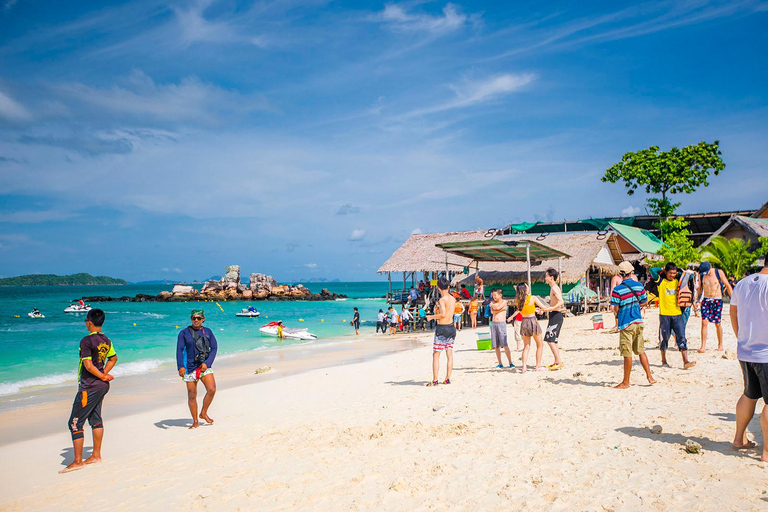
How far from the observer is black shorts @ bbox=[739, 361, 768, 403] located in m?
3.99

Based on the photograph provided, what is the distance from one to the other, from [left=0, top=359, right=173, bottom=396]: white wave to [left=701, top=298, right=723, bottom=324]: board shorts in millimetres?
13093

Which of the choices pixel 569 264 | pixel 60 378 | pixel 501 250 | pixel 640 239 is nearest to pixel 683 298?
pixel 501 250

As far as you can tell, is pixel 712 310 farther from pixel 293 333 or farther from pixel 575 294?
pixel 293 333

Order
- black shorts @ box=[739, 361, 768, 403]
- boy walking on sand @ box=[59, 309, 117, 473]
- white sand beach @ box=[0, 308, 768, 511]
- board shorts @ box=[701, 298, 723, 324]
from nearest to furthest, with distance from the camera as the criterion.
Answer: white sand beach @ box=[0, 308, 768, 511] < black shorts @ box=[739, 361, 768, 403] < boy walking on sand @ box=[59, 309, 117, 473] < board shorts @ box=[701, 298, 723, 324]

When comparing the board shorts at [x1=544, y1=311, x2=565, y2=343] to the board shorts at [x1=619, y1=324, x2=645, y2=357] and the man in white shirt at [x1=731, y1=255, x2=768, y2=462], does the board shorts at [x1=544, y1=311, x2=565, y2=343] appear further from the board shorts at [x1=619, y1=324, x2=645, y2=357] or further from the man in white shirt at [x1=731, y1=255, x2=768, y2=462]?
the man in white shirt at [x1=731, y1=255, x2=768, y2=462]

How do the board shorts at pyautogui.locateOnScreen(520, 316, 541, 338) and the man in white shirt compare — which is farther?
the board shorts at pyautogui.locateOnScreen(520, 316, 541, 338)

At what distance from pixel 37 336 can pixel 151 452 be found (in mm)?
25574

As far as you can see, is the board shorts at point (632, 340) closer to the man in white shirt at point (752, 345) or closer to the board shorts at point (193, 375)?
the man in white shirt at point (752, 345)

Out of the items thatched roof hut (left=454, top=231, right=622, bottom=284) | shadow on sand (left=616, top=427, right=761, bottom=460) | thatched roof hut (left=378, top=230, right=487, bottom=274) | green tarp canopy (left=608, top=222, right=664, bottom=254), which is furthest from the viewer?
green tarp canopy (left=608, top=222, right=664, bottom=254)

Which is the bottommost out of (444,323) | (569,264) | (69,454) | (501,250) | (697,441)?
(69,454)

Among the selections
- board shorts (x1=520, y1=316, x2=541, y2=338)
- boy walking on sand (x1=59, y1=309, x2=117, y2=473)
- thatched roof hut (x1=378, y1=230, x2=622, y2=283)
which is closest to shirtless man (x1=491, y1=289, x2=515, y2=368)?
board shorts (x1=520, y1=316, x2=541, y2=338)

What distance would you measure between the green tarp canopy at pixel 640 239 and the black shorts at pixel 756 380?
26.8m

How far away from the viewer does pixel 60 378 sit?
1330 cm

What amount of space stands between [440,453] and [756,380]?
8.78ft
